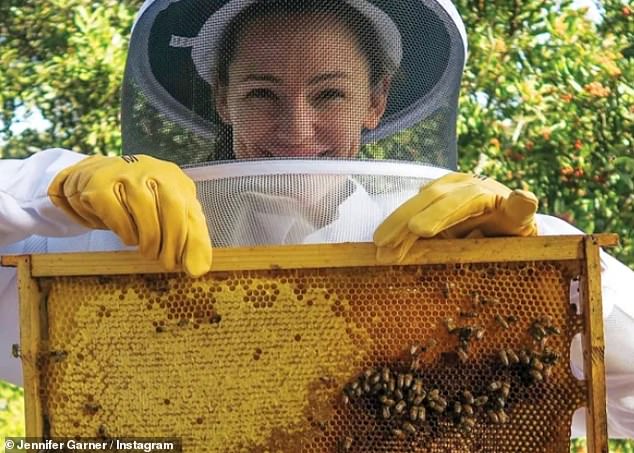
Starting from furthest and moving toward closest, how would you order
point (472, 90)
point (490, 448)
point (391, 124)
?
point (472, 90), point (391, 124), point (490, 448)

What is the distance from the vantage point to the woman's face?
1.80 m

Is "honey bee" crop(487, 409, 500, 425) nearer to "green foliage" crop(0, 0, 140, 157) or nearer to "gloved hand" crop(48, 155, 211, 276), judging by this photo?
"gloved hand" crop(48, 155, 211, 276)

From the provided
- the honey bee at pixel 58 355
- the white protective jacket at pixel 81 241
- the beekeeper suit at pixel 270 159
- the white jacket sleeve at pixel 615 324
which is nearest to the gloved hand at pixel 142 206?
the beekeeper suit at pixel 270 159

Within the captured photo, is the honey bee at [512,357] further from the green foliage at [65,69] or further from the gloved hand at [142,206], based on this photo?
the green foliage at [65,69]

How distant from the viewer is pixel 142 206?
1.49 metres

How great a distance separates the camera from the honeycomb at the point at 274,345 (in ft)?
5.20

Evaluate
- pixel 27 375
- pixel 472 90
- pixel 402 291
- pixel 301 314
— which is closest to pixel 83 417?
pixel 27 375

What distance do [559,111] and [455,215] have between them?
2.97 m

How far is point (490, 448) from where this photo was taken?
1559 mm

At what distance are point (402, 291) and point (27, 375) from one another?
0.74 metres

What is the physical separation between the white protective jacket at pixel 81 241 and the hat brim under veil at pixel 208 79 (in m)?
0.19

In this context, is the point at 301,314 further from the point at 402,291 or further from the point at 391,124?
the point at 391,124

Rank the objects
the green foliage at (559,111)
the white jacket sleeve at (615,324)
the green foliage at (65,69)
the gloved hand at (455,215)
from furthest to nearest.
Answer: the green foliage at (65,69) < the green foliage at (559,111) < the white jacket sleeve at (615,324) < the gloved hand at (455,215)

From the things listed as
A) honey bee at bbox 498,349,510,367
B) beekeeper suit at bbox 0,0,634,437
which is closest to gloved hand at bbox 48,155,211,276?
beekeeper suit at bbox 0,0,634,437
